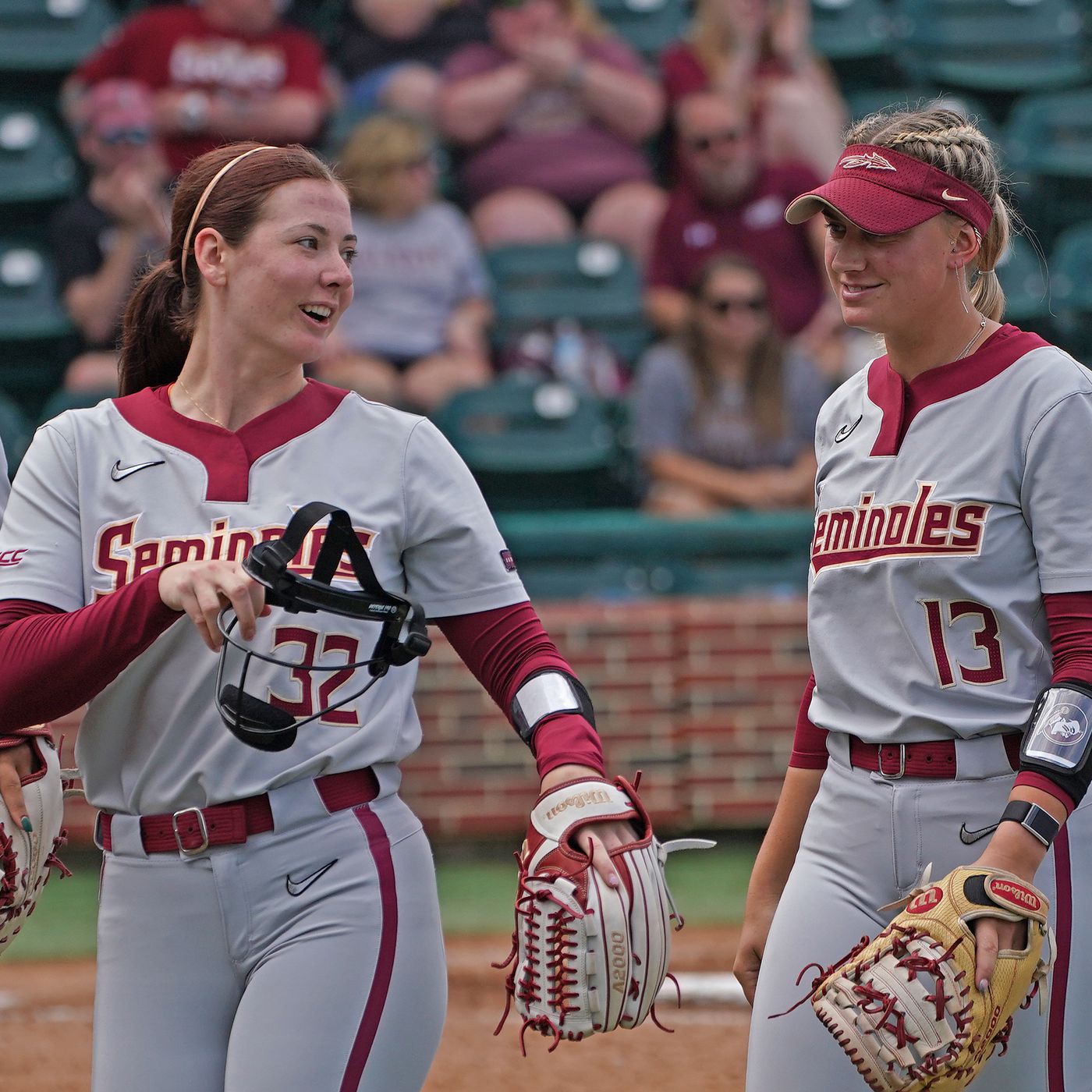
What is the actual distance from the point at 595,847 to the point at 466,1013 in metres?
3.47

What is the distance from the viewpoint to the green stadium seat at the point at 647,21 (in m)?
8.73

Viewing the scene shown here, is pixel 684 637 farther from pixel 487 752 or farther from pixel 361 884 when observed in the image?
pixel 361 884

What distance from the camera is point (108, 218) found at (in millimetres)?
8109

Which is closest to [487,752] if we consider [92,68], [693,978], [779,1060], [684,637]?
[684,637]

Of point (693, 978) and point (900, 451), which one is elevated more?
point (900, 451)

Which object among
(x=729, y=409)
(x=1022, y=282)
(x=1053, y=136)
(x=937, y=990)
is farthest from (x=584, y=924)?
(x=1053, y=136)

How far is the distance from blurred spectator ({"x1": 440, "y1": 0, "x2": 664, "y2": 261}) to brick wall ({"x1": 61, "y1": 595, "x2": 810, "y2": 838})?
7.15 ft

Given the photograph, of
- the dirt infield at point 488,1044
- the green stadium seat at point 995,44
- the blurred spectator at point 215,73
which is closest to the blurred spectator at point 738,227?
the green stadium seat at point 995,44

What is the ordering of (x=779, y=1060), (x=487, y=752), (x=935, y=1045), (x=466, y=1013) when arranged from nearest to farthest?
1. (x=935, y=1045)
2. (x=779, y=1060)
3. (x=466, y=1013)
4. (x=487, y=752)

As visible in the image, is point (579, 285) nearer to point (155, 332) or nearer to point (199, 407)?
point (155, 332)

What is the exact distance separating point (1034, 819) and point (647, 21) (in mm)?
7387

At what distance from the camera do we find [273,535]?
2.26 metres

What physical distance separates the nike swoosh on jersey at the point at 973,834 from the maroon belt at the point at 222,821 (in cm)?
82

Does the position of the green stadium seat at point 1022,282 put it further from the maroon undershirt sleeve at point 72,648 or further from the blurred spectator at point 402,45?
the maroon undershirt sleeve at point 72,648
